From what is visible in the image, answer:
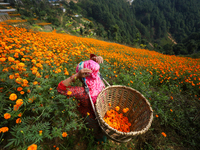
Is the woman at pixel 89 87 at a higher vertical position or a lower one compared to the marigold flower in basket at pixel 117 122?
higher

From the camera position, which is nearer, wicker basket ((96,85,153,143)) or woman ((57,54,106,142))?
woman ((57,54,106,142))

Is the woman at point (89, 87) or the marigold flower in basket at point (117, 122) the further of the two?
the marigold flower in basket at point (117, 122)

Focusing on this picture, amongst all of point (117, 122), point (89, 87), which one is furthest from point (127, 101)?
point (89, 87)

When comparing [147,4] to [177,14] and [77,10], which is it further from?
[77,10]

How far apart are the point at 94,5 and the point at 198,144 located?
296 feet

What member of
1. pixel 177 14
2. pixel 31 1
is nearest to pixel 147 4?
pixel 177 14

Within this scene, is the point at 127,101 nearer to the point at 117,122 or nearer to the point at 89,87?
the point at 117,122

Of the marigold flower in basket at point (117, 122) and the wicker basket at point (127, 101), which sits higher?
the wicker basket at point (127, 101)

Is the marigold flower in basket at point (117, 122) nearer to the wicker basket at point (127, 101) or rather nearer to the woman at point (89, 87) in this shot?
the wicker basket at point (127, 101)

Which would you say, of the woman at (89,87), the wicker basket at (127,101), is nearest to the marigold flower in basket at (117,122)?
the wicker basket at (127,101)

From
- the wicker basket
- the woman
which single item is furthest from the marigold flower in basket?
the woman

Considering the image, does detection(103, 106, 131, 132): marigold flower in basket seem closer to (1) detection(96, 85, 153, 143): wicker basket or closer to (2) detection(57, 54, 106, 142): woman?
(1) detection(96, 85, 153, 143): wicker basket

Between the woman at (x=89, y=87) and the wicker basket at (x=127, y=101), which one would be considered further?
the wicker basket at (x=127, y=101)

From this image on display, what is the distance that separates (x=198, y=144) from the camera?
1611mm
